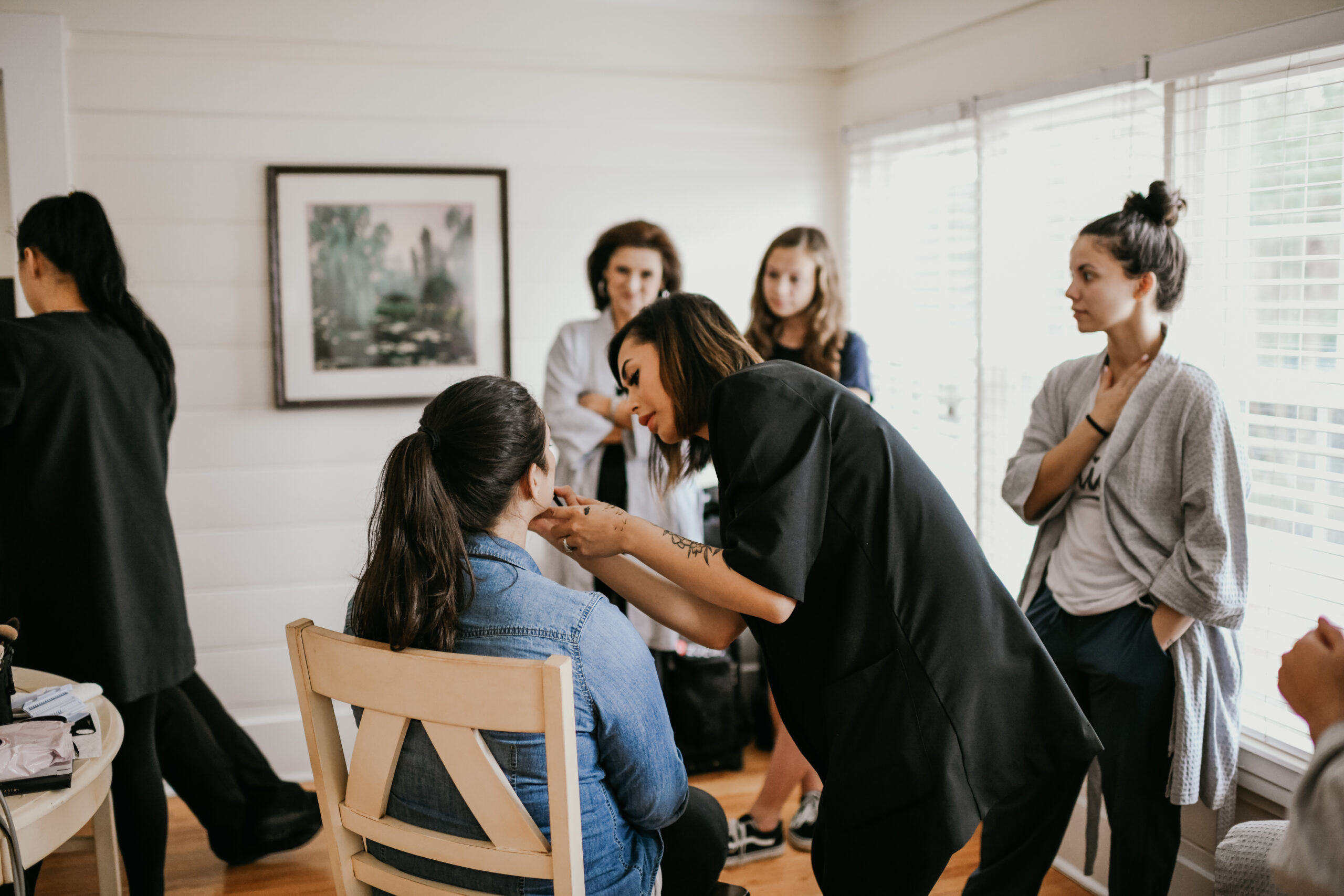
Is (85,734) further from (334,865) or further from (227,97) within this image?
(227,97)

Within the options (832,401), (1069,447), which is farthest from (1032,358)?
(832,401)

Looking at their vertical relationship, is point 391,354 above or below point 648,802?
above

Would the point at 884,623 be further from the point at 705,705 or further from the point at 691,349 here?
the point at 705,705

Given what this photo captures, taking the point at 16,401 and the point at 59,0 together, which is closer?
the point at 16,401

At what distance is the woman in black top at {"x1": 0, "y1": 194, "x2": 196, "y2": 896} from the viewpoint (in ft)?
6.61

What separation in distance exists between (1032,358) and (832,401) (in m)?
1.59

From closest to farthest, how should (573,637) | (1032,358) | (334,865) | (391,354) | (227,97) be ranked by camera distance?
1. (573,637)
2. (334,865)
3. (1032,358)
4. (227,97)
5. (391,354)

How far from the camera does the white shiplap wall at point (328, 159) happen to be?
3.00 meters

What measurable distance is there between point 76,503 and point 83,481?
0.05 meters

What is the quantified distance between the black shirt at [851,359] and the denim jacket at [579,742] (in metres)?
1.59

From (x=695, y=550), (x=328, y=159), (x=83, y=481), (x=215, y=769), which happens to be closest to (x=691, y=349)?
(x=695, y=550)

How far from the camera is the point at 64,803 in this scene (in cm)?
137

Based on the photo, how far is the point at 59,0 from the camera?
2.88 m

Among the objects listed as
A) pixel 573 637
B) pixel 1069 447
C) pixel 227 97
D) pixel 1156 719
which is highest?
pixel 227 97
